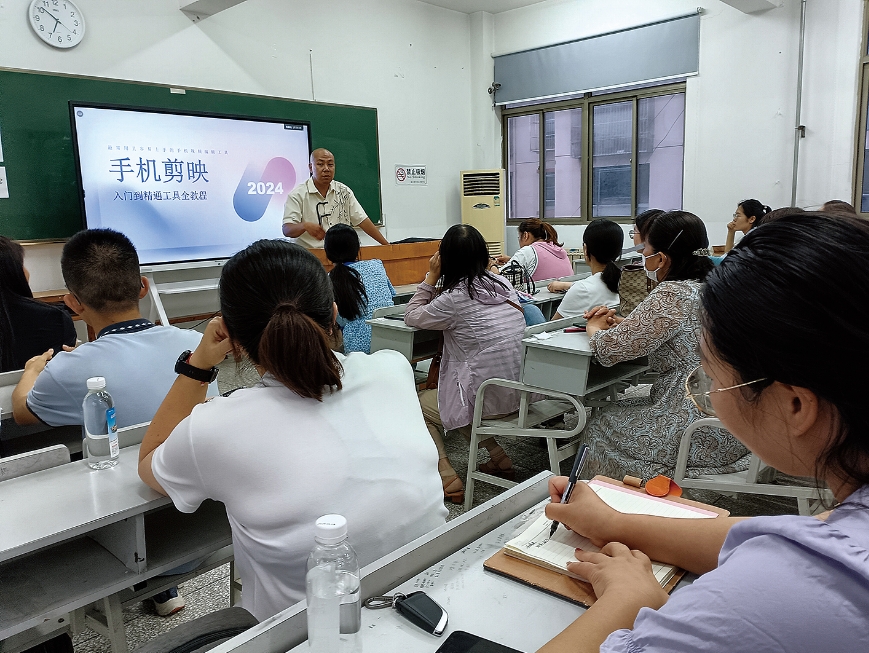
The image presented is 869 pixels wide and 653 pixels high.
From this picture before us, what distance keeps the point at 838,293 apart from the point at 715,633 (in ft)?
1.03

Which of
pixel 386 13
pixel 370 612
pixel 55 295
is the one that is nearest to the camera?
pixel 370 612

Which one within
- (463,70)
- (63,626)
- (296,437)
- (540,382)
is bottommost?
(63,626)

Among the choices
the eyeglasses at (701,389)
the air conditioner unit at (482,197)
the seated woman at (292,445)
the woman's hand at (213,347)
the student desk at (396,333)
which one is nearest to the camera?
the eyeglasses at (701,389)

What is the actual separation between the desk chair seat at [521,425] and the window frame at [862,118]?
14.2ft

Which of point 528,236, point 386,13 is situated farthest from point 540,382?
point 386,13

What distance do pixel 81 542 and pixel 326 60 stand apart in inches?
223

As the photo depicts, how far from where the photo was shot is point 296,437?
1.12 m

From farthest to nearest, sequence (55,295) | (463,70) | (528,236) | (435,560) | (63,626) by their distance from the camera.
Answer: (463,70) < (528,236) < (55,295) < (63,626) < (435,560)

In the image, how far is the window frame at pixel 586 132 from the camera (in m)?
6.91

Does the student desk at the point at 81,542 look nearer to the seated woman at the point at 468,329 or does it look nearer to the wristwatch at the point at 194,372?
the wristwatch at the point at 194,372

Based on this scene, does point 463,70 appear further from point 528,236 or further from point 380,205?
point 528,236

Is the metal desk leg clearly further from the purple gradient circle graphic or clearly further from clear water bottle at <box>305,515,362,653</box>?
the purple gradient circle graphic

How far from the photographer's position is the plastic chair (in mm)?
2004

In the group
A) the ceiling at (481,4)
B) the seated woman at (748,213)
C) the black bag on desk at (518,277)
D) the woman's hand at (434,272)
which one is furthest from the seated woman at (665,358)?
the ceiling at (481,4)
